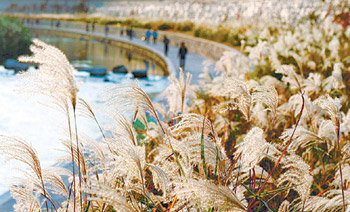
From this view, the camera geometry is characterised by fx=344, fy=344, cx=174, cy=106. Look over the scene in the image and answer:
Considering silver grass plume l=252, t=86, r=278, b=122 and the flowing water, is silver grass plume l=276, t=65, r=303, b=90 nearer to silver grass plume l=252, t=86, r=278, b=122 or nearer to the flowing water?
silver grass plume l=252, t=86, r=278, b=122

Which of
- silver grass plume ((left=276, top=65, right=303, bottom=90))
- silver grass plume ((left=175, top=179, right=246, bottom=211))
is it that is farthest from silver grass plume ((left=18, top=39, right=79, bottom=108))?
silver grass plume ((left=276, top=65, right=303, bottom=90))

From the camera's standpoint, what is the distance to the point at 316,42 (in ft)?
32.9

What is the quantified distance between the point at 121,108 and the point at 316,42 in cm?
929

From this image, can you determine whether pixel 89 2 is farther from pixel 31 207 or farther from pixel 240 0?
pixel 31 207

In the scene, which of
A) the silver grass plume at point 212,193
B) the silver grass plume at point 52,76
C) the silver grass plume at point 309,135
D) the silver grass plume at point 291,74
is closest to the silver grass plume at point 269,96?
the silver grass plume at point 291,74

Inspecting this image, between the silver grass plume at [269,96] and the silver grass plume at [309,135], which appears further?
the silver grass plume at [309,135]

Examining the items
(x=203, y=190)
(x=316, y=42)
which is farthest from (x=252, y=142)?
(x=316, y=42)

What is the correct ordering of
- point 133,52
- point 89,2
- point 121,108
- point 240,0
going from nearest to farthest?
point 121,108 < point 133,52 < point 240,0 < point 89,2

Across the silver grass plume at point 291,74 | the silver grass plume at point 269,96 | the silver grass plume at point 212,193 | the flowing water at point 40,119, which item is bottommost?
the flowing water at point 40,119

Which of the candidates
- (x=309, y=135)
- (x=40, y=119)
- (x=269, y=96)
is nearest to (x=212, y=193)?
(x=269, y=96)

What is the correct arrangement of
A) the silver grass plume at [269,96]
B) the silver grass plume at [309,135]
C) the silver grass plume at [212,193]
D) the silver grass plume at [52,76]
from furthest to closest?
the silver grass plume at [309,135] < the silver grass plume at [269,96] < the silver grass plume at [52,76] < the silver grass plume at [212,193]

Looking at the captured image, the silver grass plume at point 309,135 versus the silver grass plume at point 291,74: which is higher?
the silver grass plume at point 291,74

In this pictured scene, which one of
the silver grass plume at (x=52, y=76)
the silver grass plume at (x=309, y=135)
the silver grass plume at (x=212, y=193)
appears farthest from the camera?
the silver grass plume at (x=309, y=135)

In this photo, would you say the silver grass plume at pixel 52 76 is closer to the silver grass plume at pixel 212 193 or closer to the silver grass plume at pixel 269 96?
the silver grass plume at pixel 212 193
